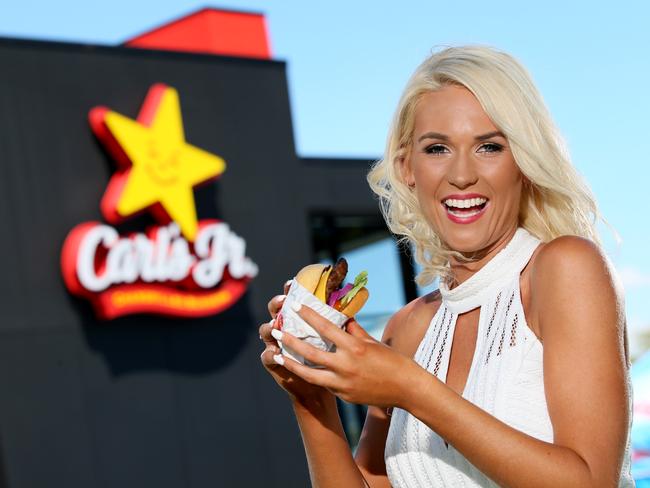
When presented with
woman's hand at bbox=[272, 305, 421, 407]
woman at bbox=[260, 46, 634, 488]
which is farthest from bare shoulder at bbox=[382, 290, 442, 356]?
woman's hand at bbox=[272, 305, 421, 407]

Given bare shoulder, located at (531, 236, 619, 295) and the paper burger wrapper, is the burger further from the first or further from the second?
bare shoulder, located at (531, 236, 619, 295)

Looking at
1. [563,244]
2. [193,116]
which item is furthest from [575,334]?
[193,116]

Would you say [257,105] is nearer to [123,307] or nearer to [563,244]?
[123,307]

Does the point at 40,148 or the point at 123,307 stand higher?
the point at 40,148

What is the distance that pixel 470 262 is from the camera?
2660 millimetres

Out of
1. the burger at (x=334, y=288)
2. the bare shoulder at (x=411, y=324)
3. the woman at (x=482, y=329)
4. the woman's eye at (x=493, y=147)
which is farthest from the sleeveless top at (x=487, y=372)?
the burger at (x=334, y=288)

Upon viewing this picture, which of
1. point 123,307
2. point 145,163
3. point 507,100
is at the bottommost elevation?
point 123,307

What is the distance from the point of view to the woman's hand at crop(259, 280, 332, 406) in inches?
89.2

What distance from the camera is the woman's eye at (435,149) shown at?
2.53 meters

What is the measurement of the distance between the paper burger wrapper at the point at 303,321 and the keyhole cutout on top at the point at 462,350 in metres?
0.46

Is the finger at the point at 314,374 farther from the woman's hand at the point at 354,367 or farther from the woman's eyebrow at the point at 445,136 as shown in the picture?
the woman's eyebrow at the point at 445,136

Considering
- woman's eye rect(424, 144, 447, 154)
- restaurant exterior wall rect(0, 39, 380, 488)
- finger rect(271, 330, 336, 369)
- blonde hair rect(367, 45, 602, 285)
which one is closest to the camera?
finger rect(271, 330, 336, 369)

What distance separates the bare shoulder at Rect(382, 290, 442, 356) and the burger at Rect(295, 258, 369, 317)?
1.95 ft

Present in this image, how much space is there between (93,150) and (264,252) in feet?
7.99
